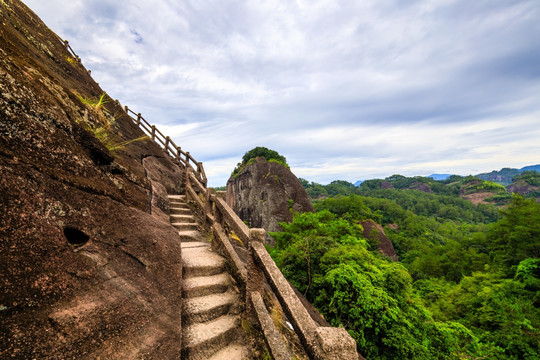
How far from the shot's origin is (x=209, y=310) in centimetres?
323

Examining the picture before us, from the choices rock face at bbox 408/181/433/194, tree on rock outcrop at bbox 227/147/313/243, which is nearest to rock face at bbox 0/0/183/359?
tree on rock outcrop at bbox 227/147/313/243

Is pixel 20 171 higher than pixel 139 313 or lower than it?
higher

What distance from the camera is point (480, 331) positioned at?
1126 centimetres

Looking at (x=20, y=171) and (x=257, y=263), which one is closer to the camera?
(x=20, y=171)

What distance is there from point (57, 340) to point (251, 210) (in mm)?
28565

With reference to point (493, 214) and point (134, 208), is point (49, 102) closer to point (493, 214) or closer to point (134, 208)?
point (134, 208)

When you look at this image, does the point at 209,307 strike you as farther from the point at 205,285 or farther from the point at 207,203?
the point at 207,203

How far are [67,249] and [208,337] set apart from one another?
2.02m

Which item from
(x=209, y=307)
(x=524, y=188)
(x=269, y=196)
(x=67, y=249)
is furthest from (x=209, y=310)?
(x=524, y=188)

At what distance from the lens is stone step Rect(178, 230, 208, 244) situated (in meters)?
5.41

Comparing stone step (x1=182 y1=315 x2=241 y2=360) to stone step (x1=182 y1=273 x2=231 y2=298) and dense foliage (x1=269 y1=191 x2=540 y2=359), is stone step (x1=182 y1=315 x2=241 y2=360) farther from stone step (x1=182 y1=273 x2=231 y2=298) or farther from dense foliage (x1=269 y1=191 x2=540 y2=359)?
dense foliage (x1=269 y1=191 x2=540 y2=359)

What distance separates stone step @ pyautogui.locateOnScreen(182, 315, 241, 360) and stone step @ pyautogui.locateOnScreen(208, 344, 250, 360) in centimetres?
6

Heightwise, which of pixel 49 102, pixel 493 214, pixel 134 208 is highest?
pixel 49 102

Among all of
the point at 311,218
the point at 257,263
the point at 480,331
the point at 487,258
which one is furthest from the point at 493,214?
the point at 257,263
